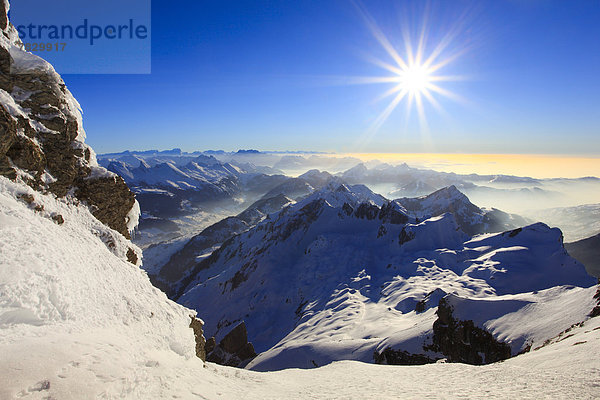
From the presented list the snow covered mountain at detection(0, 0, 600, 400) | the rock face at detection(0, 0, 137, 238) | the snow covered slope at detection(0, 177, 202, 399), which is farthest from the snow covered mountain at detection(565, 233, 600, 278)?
the rock face at detection(0, 0, 137, 238)

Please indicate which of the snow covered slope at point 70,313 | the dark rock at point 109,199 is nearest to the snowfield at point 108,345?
the snow covered slope at point 70,313

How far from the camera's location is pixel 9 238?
43.1 feet

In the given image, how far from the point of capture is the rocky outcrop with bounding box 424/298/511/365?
116 feet

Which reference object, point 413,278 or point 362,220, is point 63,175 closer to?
point 413,278

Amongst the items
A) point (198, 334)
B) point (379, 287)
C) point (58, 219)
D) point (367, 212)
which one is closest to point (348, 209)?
point (367, 212)

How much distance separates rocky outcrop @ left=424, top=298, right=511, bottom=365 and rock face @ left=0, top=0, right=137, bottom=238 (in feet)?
146

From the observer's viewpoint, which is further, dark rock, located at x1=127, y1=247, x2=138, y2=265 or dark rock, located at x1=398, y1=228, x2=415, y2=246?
dark rock, located at x1=398, y1=228, x2=415, y2=246

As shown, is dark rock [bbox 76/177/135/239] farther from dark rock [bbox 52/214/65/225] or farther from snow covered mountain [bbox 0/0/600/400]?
dark rock [bbox 52/214/65/225]

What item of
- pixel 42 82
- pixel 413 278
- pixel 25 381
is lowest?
pixel 413 278

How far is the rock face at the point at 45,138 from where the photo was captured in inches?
720

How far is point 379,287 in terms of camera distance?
10888 centimetres

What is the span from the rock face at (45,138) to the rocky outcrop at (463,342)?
44.4m

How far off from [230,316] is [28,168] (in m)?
121

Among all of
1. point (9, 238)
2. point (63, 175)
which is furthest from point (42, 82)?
point (9, 238)
